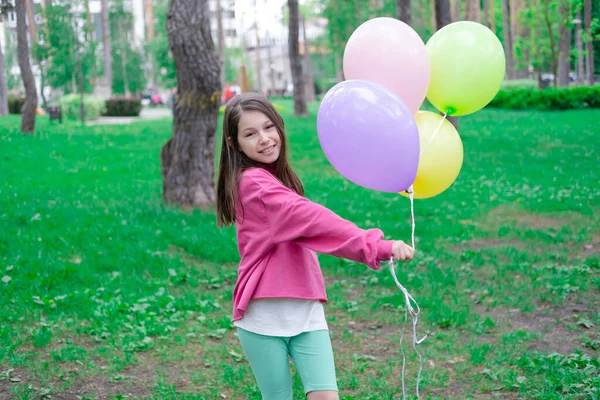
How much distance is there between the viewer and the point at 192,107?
7812 mm

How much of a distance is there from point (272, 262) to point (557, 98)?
846 inches

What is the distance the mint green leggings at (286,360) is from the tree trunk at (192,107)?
5449 millimetres

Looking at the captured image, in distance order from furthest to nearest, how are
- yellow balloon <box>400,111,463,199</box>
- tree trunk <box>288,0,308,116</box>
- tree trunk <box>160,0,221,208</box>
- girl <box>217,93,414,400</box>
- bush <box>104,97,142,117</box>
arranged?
bush <box>104,97,142,117</box>, tree trunk <box>288,0,308,116</box>, tree trunk <box>160,0,221,208</box>, yellow balloon <box>400,111,463,199</box>, girl <box>217,93,414,400</box>

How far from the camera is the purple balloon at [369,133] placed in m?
2.54

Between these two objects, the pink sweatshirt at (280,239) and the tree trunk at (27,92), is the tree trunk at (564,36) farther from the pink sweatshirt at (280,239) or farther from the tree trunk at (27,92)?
the pink sweatshirt at (280,239)

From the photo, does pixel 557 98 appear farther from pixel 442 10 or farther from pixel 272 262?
pixel 272 262

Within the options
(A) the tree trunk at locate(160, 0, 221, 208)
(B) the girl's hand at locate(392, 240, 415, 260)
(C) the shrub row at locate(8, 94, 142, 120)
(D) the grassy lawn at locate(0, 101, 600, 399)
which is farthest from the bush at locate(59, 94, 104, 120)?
(B) the girl's hand at locate(392, 240, 415, 260)

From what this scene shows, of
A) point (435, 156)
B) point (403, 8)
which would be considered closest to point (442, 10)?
point (403, 8)

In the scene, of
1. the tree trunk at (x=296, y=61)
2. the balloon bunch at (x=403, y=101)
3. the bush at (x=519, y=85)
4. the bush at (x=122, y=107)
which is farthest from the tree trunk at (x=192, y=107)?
the bush at (x=519, y=85)

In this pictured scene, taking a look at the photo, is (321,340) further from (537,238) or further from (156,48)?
(156,48)

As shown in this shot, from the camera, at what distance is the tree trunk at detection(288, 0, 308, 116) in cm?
1941

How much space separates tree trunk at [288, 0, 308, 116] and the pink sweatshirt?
17.5m

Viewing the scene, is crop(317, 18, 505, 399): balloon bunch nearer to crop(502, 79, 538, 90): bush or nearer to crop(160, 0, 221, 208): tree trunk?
crop(160, 0, 221, 208): tree trunk

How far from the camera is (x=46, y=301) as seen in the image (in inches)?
210
